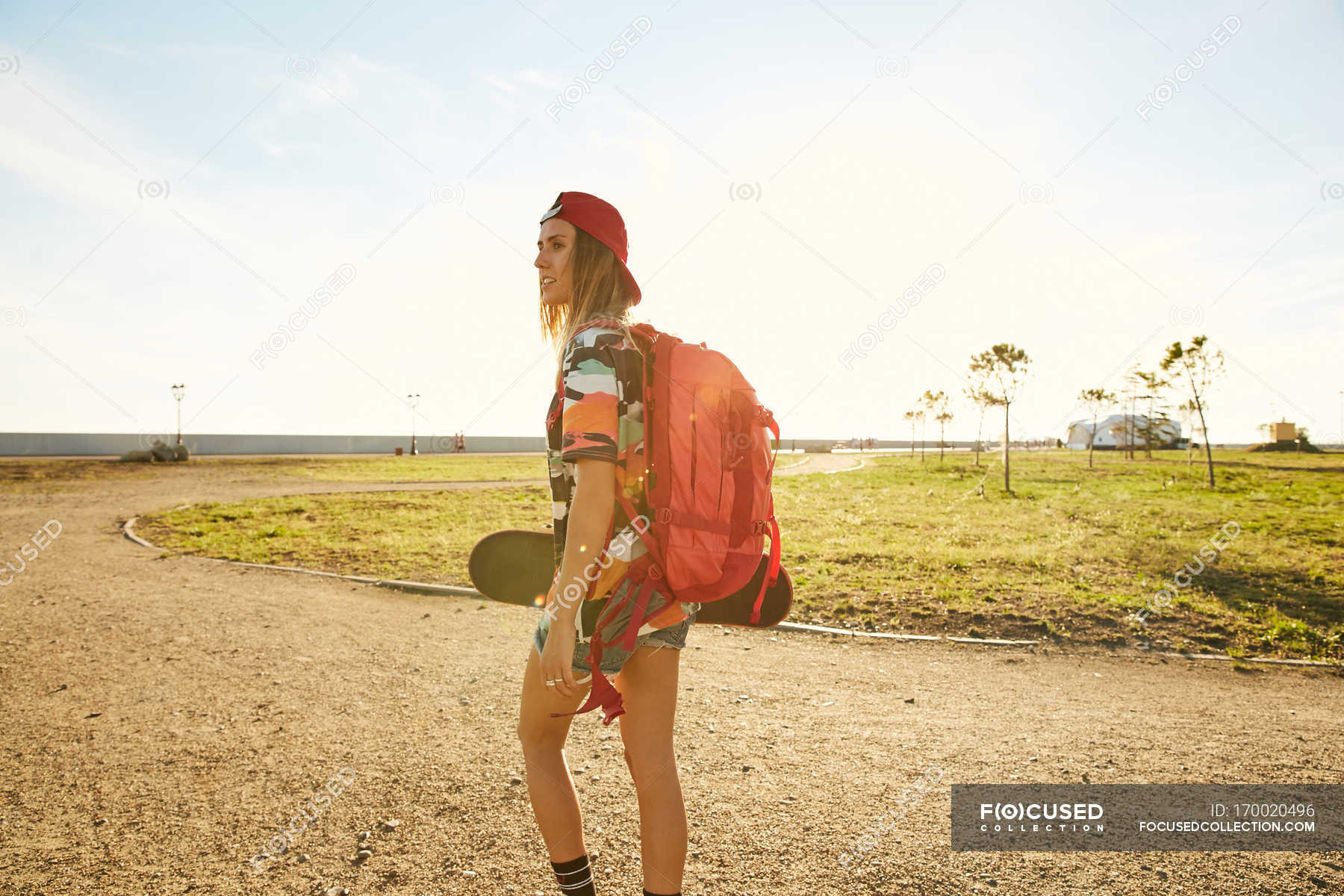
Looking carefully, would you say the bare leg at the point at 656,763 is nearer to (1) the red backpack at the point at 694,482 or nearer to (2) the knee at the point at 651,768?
(2) the knee at the point at 651,768

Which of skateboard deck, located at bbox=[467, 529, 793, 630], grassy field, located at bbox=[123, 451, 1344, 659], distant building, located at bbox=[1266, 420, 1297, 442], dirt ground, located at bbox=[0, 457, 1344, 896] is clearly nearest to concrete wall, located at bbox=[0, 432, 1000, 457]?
grassy field, located at bbox=[123, 451, 1344, 659]

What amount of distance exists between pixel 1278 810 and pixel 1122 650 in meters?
3.18

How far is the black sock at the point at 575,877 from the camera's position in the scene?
1.91m

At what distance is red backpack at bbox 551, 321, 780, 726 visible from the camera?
5.82 ft

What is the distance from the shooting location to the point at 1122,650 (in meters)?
6.29

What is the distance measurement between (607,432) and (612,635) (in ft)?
1.79

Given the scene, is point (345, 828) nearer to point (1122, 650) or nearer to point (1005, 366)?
point (1122, 650)

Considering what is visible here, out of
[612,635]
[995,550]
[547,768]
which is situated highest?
[612,635]

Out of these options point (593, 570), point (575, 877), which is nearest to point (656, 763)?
point (575, 877)

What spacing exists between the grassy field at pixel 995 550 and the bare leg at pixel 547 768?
5.64 meters

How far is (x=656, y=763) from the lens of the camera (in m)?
1.81

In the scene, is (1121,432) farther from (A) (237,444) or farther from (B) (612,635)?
(A) (237,444)

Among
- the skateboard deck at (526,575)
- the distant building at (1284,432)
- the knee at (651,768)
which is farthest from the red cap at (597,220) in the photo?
the distant building at (1284,432)

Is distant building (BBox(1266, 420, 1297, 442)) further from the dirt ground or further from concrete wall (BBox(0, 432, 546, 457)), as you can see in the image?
the dirt ground
